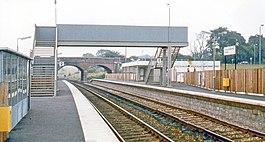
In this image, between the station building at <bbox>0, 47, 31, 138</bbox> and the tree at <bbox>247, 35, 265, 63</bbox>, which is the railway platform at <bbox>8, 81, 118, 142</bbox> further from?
the tree at <bbox>247, 35, 265, 63</bbox>

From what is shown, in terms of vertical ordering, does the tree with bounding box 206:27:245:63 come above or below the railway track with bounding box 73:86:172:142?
above

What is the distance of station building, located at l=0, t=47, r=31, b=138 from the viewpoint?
36.0 ft

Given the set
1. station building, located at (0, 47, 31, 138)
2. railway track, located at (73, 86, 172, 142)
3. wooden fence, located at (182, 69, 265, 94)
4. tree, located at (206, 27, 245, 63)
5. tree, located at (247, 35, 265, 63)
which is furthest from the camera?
tree, located at (206, 27, 245, 63)

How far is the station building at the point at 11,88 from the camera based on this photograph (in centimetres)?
1096

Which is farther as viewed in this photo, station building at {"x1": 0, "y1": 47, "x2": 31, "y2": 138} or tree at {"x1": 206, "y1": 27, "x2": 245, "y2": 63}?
tree at {"x1": 206, "y1": 27, "x2": 245, "y2": 63}

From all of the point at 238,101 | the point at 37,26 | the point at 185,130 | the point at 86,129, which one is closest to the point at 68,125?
the point at 86,129

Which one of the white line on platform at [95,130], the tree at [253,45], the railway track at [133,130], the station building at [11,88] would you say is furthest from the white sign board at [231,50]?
the tree at [253,45]

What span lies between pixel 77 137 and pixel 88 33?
31453mm

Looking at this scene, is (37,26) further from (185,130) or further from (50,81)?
(185,130)

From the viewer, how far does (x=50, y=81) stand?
35844 mm

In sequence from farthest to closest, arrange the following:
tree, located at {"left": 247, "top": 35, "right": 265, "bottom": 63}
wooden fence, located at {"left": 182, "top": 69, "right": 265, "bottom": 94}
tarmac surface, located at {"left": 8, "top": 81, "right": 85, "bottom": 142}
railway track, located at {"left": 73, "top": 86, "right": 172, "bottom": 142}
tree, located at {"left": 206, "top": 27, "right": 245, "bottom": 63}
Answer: tree, located at {"left": 206, "top": 27, "right": 245, "bottom": 63} < tree, located at {"left": 247, "top": 35, "right": 265, "bottom": 63} < wooden fence, located at {"left": 182, "top": 69, "right": 265, "bottom": 94} < railway track, located at {"left": 73, "top": 86, "right": 172, "bottom": 142} < tarmac surface, located at {"left": 8, "top": 81, "right": 85, "bottom": 142}

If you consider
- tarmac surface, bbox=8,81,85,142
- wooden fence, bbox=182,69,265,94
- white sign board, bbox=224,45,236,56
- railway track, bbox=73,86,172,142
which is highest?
white sign board, bbox=224,45,236,56

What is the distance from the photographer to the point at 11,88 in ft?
46.7

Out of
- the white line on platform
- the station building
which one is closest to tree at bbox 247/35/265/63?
the white line on platform
